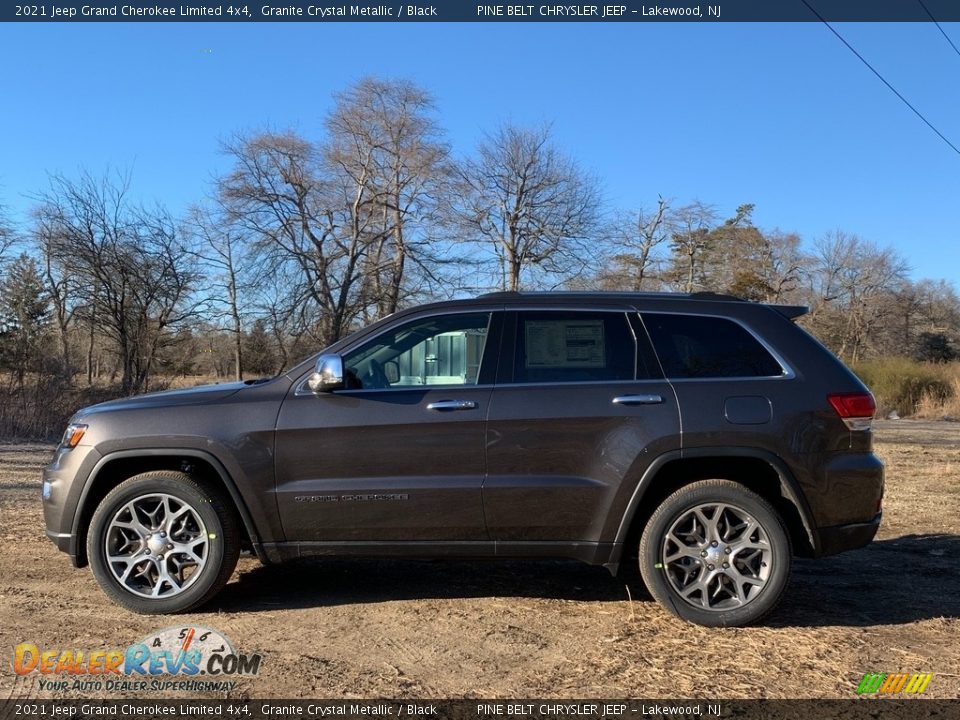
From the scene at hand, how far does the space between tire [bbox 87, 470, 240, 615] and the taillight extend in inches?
138

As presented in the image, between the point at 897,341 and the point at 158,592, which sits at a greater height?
the point at 897,341

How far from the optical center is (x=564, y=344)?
4734mm

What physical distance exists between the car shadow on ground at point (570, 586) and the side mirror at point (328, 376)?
1.35 m

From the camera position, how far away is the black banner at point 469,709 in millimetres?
3365

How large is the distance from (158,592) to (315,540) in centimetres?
95

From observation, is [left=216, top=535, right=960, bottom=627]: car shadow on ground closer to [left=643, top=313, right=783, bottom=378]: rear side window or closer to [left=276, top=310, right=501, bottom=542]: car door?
[left=276, top=310, right=501, bottom=542]: car door

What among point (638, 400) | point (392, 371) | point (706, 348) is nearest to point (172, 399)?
point (392, 371)

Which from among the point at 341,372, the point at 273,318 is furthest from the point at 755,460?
the point at 273,318

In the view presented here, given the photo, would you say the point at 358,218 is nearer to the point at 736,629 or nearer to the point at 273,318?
the point at 273,318

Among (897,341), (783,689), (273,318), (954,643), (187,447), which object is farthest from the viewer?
(897,341)

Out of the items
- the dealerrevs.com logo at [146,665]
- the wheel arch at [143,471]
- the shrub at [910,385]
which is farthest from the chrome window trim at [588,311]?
the shrub at [910,385]

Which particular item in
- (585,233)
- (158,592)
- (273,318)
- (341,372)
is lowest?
(158,592)

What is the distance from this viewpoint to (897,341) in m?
51.7

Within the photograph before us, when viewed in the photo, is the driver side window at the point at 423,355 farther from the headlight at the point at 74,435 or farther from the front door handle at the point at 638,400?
the headlight at the point at 74,435
